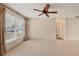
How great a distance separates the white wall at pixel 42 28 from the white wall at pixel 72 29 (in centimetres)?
97

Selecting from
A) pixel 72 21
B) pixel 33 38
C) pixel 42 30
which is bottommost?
pixel 33 38

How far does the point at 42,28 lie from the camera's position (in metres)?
8.85

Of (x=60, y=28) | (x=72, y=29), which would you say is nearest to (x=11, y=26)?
(x=60, y=28)

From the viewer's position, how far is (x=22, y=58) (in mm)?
784

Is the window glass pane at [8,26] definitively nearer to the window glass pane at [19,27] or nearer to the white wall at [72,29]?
the window glass pane at [19,27]

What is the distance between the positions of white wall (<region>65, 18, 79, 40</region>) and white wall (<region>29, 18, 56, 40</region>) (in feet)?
3.18

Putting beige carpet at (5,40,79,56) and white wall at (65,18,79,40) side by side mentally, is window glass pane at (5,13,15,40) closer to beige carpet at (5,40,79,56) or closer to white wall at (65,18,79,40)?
beige carpet at (5,40,79,56)

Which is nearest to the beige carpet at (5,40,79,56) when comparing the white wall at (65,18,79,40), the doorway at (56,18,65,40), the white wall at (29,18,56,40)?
the white wall at (29,18,56,40)

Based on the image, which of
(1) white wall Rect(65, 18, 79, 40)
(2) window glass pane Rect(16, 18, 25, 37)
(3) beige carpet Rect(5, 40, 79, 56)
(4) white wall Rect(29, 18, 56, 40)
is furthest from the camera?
(1) white wall Rect(65, 18, 79, 40)

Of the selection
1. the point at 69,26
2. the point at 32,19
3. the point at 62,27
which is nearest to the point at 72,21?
the point at 69,26

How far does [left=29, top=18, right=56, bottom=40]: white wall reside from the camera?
28.6 ft

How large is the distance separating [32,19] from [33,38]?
1350 mm

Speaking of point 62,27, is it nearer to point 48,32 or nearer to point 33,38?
point 48,32

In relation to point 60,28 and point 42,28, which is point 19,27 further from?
point 60,28
